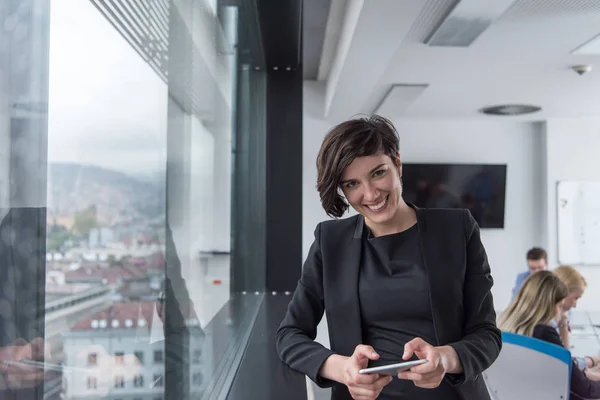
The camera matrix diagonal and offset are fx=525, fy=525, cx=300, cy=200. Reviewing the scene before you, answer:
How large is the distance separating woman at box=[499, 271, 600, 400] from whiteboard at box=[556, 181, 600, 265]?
153 inches

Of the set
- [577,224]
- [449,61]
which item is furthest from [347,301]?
[577,224]

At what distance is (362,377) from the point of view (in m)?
0.89

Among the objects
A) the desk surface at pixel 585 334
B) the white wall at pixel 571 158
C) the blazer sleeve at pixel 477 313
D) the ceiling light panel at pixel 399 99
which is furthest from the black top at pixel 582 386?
the white wall at pixel 571 158

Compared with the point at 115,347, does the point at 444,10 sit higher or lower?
higher

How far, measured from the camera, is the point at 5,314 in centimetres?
39

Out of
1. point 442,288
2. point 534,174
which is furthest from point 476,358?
point 534,174

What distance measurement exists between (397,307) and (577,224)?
605 cm

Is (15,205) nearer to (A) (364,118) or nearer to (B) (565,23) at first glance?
(A) (364,118)

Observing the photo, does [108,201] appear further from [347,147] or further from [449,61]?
[449,61]

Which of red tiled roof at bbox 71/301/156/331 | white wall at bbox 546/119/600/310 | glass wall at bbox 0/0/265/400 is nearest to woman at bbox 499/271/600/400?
glass wall at bbox 0/0/265/400

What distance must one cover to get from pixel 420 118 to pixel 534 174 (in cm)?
158

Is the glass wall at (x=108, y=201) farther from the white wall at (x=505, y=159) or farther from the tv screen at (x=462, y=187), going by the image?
the white wall at (x=505, y=159)

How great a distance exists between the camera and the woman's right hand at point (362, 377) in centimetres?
89

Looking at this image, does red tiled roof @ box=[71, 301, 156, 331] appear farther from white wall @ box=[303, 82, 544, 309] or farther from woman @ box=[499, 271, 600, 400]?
white wall @ box=[303, 82, 544, 309]
